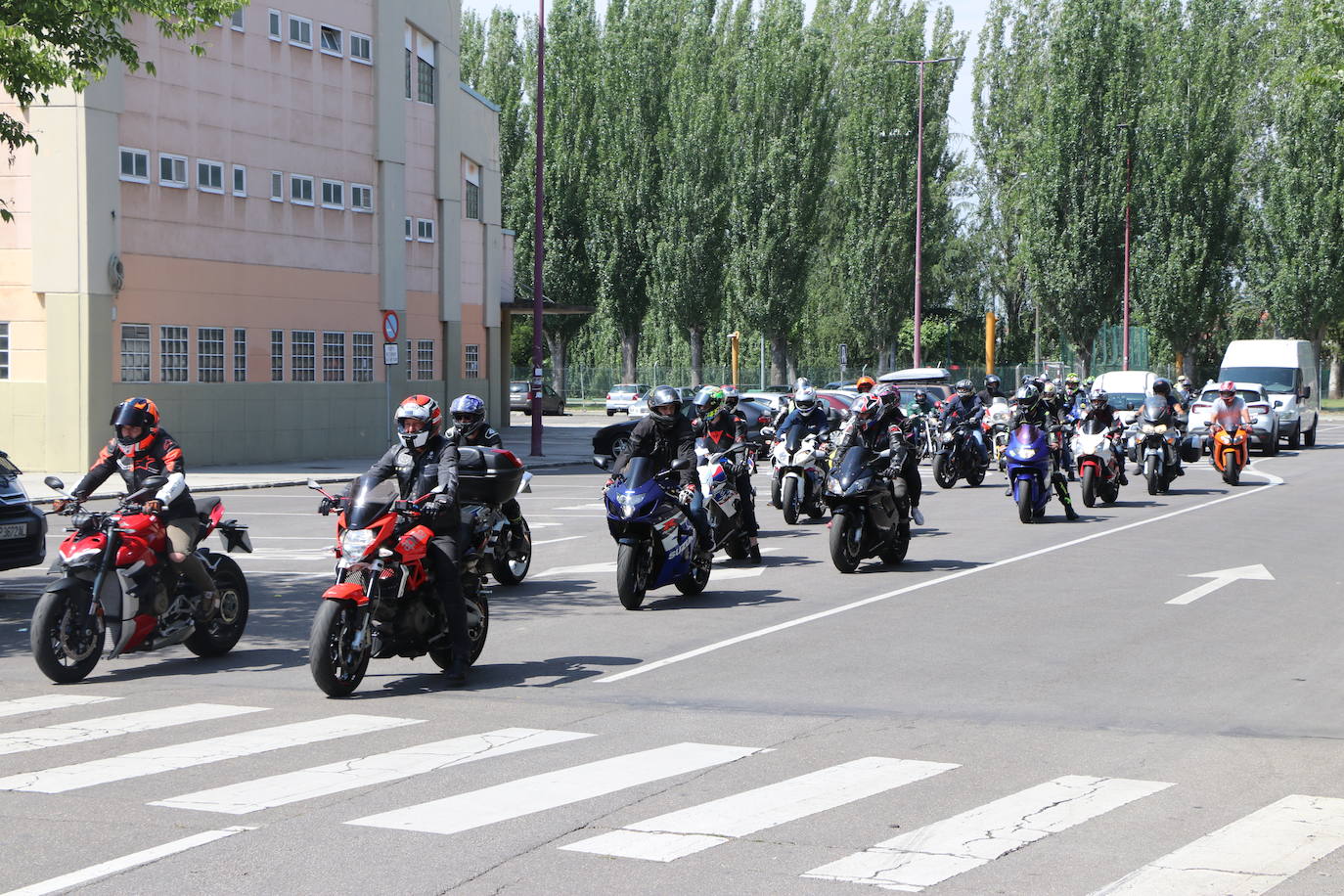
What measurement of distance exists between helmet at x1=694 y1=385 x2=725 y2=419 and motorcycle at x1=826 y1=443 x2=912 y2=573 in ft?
5.47

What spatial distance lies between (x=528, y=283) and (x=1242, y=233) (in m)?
31.4

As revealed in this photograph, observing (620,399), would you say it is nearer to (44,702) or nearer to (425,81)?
(425,81)

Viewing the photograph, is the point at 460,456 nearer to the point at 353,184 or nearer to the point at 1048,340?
the point at 353,184

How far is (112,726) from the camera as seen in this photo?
8664 millimetres

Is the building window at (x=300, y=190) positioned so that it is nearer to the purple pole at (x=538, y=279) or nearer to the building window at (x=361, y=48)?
the building window at (x=361, y=48)

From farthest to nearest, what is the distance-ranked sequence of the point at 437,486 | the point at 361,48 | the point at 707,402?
the point at 361,48, the point at 707,402, the point at 437,486

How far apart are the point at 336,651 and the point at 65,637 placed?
2000 millimetres

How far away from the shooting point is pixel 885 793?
707 centimetres

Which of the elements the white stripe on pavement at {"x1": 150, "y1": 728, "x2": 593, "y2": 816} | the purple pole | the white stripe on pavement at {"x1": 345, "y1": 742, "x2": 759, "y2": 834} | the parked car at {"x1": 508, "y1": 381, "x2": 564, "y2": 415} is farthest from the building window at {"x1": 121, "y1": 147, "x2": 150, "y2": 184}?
the parked car at {"x1": 508, "y1": 381, "x2": 564, "y2": 415}

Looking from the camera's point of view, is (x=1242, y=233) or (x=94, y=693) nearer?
(x=94, y=693)

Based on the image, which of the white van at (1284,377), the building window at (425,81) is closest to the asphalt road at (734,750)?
the white van at (1284,377)

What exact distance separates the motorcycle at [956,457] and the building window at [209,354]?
1474 centimetres

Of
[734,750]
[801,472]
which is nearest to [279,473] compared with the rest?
[801,472]

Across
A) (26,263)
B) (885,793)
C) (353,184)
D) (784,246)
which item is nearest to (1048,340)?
(784,246)
